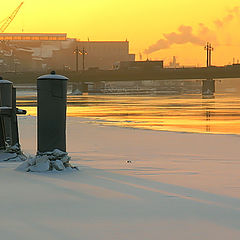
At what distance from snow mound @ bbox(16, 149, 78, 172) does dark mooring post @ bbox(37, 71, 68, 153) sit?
0.41 ft

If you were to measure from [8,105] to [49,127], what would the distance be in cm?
328

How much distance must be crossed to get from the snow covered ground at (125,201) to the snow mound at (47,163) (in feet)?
0.84

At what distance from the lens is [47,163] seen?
10383 mm

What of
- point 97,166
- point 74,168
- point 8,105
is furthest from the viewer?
point 8,105

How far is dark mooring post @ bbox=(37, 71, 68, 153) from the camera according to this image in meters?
10.7

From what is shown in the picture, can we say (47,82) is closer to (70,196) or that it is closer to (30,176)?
(30,176)

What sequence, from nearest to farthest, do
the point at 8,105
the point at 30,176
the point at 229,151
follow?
the point at 30,176
the point at 8,105
the point at 229,151

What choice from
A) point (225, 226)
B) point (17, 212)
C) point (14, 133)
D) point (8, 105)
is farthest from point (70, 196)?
point (8, 105)

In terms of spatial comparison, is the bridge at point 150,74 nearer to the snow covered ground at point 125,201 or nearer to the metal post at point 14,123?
the metal post at point 14,123

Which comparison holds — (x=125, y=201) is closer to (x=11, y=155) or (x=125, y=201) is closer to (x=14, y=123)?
(x=11, y=155)

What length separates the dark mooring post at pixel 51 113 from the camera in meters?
10.7

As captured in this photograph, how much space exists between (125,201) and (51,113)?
3.61 metres

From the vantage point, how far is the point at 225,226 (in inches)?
254

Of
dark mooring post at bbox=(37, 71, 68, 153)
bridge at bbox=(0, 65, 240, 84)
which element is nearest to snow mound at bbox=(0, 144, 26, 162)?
dark mooring post at bbox=(37, 71, 68, 153)
